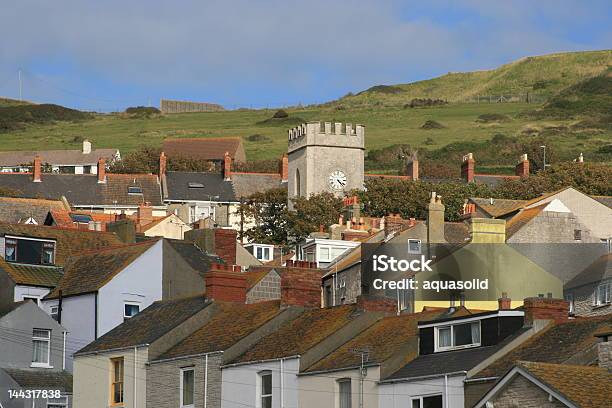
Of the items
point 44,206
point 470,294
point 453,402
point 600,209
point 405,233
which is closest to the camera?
point 453,402

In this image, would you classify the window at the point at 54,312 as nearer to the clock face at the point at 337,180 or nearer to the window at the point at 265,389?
the window at the point at 265,389

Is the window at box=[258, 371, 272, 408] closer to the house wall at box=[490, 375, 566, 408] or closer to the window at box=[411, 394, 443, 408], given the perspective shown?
the window at box=[411, 394, 443, 408]

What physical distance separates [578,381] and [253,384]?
582 inches

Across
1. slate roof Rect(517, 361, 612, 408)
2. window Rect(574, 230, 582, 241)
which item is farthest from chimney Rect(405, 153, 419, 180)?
slate roof Rect(517, 361, 612, 408)

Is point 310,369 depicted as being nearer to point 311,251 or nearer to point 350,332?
point 350,332

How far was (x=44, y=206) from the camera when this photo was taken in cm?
12488

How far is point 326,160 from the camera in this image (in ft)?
486

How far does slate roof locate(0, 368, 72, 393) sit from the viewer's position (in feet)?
195

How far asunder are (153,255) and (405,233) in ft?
54.9

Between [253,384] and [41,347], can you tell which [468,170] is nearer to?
[41,347]

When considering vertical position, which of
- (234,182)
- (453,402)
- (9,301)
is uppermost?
(234,182)

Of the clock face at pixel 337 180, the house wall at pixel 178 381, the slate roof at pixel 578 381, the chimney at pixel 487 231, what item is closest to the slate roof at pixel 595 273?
the chimney at pixel 487 231

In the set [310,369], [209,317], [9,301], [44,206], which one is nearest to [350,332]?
A: [310,369]

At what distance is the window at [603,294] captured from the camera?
72.0 meters
